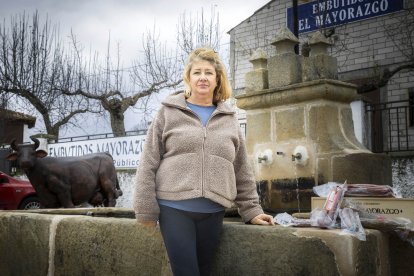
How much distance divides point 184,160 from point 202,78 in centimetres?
43

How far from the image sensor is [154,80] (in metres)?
21.4

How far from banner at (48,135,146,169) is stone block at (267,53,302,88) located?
24.8 ft

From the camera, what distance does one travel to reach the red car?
11.0 m

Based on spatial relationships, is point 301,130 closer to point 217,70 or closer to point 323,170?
point 323,170

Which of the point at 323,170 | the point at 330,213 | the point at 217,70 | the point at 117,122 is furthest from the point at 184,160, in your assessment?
the point at 117,122

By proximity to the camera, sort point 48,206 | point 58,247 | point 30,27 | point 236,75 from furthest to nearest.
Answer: point 30,27 < point 236,75 < point 48,206 < point 58,247

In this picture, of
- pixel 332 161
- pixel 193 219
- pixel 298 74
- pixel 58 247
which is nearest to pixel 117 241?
pixel 58 247

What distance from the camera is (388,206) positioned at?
3.01 meters

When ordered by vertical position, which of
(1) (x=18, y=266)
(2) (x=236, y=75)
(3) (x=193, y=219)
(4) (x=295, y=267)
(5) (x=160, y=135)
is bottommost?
(1) (x=18, y=266)

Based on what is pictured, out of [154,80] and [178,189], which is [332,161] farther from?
[154,80]

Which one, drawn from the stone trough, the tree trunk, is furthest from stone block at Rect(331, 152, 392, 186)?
the tree trunk

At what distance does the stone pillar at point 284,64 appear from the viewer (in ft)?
17.5

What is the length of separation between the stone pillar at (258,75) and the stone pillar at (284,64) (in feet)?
0.46

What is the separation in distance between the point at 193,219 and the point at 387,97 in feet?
43.4
